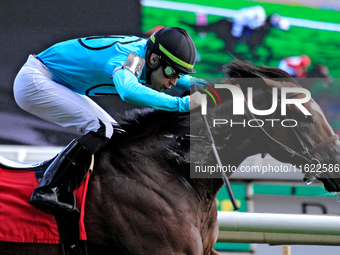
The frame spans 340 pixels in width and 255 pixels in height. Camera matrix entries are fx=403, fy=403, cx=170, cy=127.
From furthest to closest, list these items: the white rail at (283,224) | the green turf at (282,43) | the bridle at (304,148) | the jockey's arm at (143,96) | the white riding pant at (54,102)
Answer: the green turf at (282,43) < the white rail at (283,224) < the white riding pant at (54,102) < the bridle at (304,148) < the jockey's arm at (143,96)

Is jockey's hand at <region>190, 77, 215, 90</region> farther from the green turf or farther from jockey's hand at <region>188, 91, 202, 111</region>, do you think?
the green turf

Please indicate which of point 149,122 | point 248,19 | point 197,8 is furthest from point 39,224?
point 248,19

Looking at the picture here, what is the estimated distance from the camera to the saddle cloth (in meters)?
2.08

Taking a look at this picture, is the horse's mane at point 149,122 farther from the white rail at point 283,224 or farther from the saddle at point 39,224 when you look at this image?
the white rail at point 283,224

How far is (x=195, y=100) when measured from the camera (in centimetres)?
212

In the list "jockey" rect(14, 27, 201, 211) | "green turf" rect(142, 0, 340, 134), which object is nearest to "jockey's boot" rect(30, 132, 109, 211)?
"jockey" rect(14, 27, 201, 211)

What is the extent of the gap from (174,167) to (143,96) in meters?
0.45

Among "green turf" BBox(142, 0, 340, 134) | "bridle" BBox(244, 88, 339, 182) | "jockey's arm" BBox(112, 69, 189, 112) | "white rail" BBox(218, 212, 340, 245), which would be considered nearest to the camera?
"jockey's arm" BBox(112, 69, 189, 112)

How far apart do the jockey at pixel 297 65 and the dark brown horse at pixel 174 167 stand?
95.5 inches

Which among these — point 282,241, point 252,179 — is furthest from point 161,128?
point 252,179

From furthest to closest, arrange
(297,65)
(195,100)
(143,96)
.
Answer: (297,65) → (195,100) → (143,96)

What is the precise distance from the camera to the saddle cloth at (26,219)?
2.08m

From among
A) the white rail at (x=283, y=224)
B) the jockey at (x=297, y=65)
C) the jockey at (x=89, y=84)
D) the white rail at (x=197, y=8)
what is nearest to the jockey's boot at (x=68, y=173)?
the jockey at (x=89, y=84)

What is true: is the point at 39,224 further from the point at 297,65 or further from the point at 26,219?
the point at 297,65
